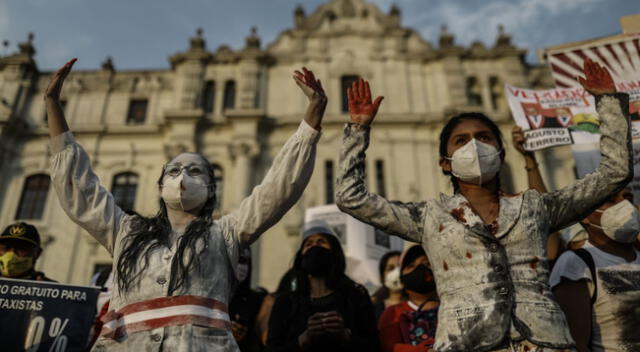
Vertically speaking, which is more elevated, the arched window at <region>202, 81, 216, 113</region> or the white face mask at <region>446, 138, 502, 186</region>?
the arched window at <region>202, 81, 216, 113</region>

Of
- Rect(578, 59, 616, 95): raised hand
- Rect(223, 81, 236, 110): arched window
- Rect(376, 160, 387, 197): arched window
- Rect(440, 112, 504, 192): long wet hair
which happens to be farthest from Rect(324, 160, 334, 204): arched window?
Rect(578, 59, 616, 95): raised hand

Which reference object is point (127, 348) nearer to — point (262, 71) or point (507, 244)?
point (507, 244)

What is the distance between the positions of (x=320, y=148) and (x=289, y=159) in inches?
525

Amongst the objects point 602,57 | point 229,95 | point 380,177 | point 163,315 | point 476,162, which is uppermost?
point 229,95

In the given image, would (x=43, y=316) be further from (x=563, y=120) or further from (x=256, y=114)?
(x=256, y=114)

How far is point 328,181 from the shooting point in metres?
15.4

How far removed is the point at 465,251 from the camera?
2.21m

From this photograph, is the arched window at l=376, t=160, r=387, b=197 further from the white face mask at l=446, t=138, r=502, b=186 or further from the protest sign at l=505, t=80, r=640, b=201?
the white face mask at l=446, t=138, r=502, b=186

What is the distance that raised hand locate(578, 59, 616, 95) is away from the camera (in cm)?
248

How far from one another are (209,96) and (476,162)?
52.8ft

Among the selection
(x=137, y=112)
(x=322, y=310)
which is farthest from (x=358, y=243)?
(x=137, y=112)

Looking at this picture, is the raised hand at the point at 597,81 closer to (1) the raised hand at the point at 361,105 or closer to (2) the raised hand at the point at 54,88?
(1) the raised hand at the point at 361,105

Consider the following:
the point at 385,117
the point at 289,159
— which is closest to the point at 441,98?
the point at 385,117

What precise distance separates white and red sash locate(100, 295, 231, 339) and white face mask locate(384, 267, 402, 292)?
3.38 meters
